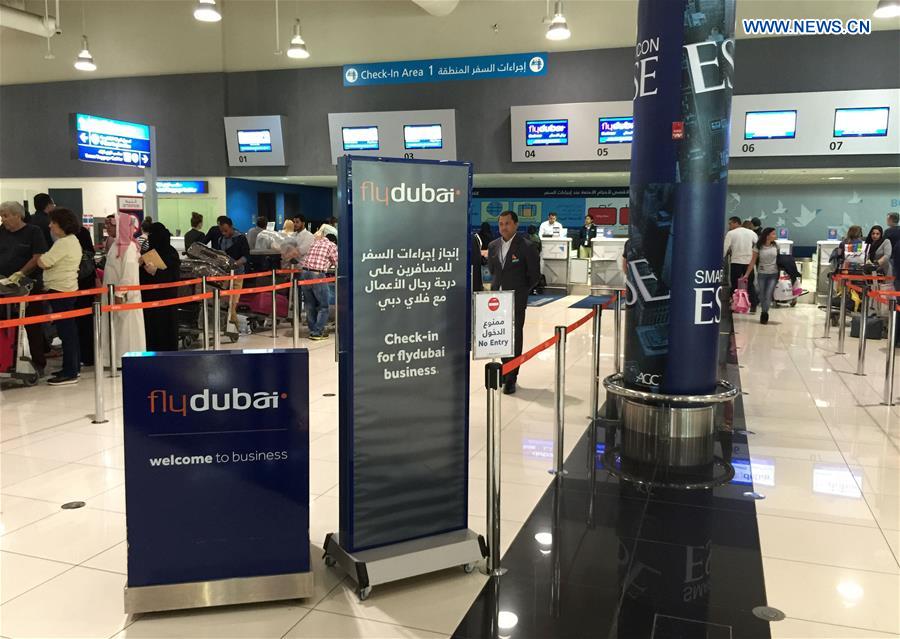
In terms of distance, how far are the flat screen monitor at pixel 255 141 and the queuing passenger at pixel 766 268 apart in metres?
9.74

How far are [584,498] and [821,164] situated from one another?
1090cm

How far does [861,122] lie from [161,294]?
1125 centimetres

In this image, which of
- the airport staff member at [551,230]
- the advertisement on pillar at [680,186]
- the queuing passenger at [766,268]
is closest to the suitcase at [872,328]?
the queuing passenger at [766,268]

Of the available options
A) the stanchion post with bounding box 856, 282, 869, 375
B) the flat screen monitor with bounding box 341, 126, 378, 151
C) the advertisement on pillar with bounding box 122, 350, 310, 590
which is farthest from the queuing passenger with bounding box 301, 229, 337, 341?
the advertisement on pillar with bounding box 122, 350, 310, 590

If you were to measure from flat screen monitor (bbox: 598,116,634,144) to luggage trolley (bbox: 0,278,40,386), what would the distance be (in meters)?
9.93

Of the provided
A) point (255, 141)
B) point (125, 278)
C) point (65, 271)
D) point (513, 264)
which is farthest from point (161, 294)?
point (255, 141)

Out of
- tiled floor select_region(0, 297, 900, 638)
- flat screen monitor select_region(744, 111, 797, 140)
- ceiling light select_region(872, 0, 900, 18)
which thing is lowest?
tiled floor select_region(0, 297, 900, 638)

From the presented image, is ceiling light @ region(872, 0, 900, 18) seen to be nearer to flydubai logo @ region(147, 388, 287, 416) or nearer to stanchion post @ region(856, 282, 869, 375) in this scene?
stanchion post @ region(856, 282, 869, 375)

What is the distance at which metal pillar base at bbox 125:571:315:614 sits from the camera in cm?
285

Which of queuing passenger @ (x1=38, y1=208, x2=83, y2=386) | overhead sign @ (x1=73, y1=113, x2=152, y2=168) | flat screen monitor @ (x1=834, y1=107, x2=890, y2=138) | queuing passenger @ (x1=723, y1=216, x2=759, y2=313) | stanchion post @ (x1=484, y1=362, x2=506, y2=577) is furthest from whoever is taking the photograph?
flat screen monitor @ (x1=834, y1=107, x2=890, y2=138)

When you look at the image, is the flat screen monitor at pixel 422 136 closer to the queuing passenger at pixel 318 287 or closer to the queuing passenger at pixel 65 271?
the queuing passenger at pixel 318 287

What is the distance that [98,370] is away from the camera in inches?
221

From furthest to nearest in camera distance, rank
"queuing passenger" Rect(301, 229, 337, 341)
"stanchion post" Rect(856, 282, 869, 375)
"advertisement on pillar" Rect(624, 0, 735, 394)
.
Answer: "queuing passenger" Rect(301, 229, 337, 341) < "stanchion post" Rect(856, 282, 869, 375) < "advertisement on pillar" Rect(624, 0, 735, 394)

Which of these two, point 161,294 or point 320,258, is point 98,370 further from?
point 320,258
